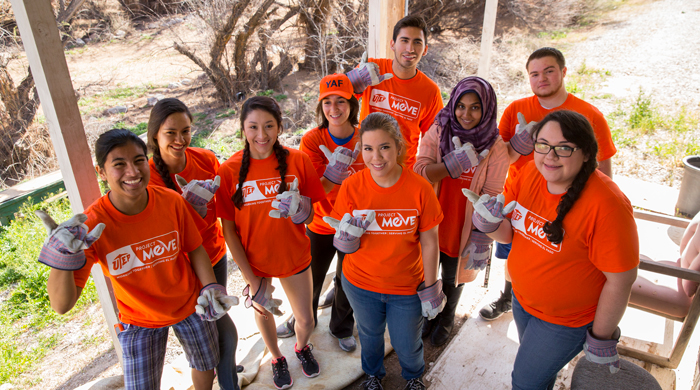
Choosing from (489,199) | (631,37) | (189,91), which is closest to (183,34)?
(189,91)

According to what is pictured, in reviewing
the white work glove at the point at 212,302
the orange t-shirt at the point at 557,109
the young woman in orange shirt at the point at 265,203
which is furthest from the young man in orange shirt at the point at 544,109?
the white work glove at the point at 212,302

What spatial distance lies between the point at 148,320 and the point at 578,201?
1.88m

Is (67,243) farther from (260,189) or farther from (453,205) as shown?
(453,205)

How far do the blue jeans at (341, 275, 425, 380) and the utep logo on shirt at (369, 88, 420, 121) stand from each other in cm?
124

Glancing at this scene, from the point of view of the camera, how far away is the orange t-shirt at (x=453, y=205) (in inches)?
92.2

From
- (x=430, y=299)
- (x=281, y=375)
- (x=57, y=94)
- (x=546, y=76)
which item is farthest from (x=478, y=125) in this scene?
(x=57, y=94)

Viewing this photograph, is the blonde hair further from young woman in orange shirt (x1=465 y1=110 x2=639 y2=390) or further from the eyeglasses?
the eyeglasses

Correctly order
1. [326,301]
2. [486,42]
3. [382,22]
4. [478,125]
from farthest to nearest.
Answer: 1. [486,42]
2. [382,22]
3. [326,301]
4. [478,125]

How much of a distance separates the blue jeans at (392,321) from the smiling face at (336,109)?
36.7 inches

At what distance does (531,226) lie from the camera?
1.74 m

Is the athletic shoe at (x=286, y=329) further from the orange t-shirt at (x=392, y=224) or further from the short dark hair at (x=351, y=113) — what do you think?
the short dark hair at (x=351, y=113)

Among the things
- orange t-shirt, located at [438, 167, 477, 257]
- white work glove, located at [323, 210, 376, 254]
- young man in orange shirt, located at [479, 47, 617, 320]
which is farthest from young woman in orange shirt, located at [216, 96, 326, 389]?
young man in orange shirt, located at [479, 47, 617, 320]

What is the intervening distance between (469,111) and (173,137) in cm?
157

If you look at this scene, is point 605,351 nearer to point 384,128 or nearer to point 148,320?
point 384,128
